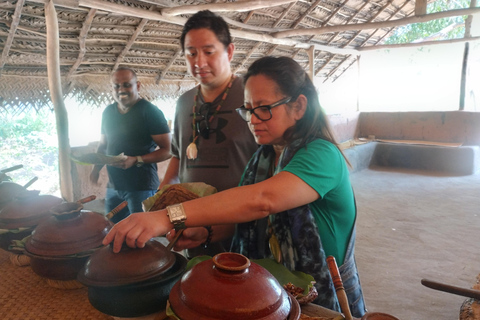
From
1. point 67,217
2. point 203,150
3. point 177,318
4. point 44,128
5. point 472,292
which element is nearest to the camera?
point 177,318

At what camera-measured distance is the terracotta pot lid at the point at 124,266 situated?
975 mm

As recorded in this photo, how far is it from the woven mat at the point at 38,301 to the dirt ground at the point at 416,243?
2192 mm

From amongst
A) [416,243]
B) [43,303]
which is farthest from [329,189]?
[416,243]

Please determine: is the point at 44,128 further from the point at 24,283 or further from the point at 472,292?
the point at 472,292

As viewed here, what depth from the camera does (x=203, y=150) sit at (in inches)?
79.5

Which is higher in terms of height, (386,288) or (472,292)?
(472,292)

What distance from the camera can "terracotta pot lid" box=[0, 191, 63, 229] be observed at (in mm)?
1667

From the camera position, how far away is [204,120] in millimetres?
2012

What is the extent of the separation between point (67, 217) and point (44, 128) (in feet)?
19.7

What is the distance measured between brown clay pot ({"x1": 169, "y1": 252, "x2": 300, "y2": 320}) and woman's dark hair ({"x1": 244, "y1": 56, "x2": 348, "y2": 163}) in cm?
62

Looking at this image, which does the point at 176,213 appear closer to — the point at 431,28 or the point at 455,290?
the point at 455,290

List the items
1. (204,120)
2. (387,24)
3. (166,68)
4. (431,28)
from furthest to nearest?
(431,28)
(166,68)
(387,24)
(204,120)

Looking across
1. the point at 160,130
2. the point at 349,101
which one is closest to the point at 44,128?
the point at 160,130

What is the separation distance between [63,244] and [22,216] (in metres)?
0.56
